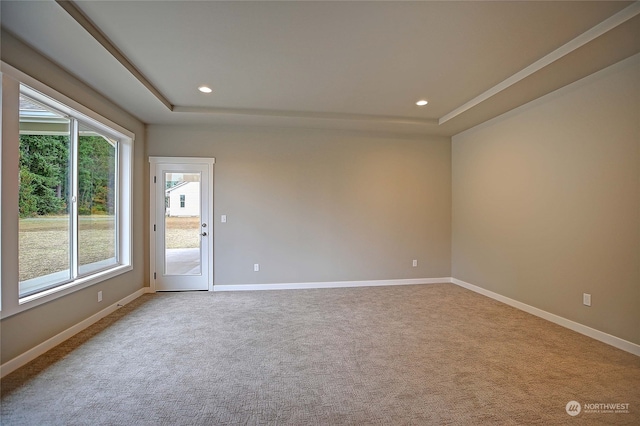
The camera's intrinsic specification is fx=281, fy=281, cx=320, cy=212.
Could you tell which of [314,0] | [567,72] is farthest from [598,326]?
[314,0]

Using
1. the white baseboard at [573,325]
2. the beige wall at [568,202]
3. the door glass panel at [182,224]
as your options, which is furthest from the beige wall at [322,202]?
the white baseboard at [573,325]

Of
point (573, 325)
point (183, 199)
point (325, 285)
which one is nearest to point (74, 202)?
point (183, 199)

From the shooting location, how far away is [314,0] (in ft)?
6.56

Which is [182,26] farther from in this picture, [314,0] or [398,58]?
[398,58]

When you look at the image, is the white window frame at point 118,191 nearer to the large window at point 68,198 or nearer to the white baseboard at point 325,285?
the large window at point 68,198

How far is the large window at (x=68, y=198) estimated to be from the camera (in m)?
2.58

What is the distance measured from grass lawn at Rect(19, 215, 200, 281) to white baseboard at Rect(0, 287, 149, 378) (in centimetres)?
63

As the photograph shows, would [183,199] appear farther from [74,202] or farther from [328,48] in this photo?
[328,48]

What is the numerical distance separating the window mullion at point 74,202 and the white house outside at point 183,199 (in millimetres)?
1496

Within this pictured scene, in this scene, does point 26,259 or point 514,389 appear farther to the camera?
point 26,259

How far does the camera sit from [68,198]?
310 cm

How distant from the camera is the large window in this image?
8.48ft

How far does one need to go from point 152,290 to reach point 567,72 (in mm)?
6160

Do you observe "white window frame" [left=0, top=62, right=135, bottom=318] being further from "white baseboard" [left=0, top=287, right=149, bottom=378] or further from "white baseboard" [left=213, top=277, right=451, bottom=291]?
"white baseboard" [left=213, top=277, right=451, bottom=291]
